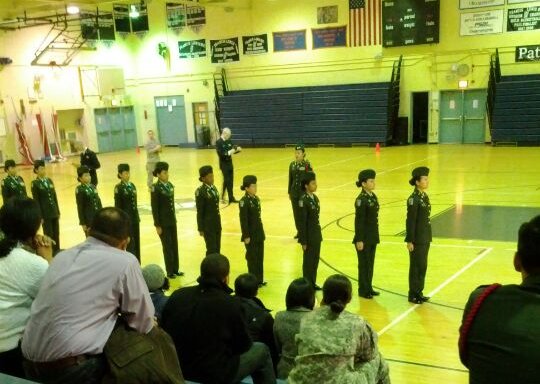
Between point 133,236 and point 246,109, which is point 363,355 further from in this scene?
point 246,109

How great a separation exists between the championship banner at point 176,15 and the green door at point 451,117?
1257cm

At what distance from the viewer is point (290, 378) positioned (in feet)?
10.3

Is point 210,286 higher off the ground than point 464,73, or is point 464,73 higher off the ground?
point 464,73

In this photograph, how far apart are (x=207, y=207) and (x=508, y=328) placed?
6.37 metres

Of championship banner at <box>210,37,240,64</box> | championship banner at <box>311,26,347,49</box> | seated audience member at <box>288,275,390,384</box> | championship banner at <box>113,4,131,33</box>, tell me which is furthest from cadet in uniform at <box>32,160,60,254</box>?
championship banner at <box>113,4,131,33</box>

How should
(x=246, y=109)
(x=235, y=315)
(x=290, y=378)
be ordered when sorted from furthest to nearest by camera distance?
(x=246, y=109) → (x=235, y=315) → (x=290, y=378)

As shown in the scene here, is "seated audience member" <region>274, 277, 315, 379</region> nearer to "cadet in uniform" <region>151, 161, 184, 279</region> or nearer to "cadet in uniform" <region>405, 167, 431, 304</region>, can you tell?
"cadet in uniform" <region>405, 167, 431, 304</region>

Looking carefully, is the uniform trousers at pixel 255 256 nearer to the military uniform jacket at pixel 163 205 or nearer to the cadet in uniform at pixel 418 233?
the military uniform jacket at pixel 163 205

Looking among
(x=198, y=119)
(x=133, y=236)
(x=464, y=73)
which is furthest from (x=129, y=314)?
(x=198, y=119)

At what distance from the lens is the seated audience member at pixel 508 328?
175 cm

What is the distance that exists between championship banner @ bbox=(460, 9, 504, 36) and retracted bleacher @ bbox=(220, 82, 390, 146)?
11.8 ft

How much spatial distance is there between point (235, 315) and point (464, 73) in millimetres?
20379

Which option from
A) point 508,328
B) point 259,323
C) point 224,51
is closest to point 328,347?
point 259,323

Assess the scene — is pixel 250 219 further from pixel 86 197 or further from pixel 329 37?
pixel 329 37
